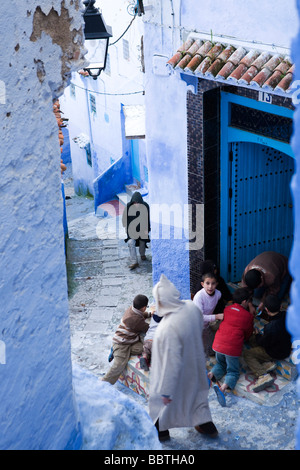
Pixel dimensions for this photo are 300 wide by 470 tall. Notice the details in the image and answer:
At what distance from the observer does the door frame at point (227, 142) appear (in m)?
7.08

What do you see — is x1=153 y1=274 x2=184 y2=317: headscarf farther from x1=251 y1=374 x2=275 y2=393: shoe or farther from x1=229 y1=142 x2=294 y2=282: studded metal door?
x1=229 y1=142 x2=294 y2=282: studded metal door

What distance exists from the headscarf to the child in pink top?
8.25 ft

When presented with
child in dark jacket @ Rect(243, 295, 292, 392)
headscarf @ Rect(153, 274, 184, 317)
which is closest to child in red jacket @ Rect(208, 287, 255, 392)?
child in dark jacket @ Rect(243, 295, 292, 392)

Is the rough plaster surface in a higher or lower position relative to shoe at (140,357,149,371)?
higher

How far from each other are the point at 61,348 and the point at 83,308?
6.34 m

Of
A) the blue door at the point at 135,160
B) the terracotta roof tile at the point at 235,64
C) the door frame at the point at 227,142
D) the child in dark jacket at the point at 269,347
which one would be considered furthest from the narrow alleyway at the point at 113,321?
the terracotta roof tile at the point at 235,64

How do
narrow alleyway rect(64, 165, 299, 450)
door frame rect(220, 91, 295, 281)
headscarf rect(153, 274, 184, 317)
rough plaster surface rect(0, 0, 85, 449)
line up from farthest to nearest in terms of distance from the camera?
door frame rect(220, 91, 295, 281) < narrow alleyway rect(64, 165, 299, 450) < headscarf rect(153, 274, 184, 317) < rough plaster surface rect(0, 0, 85, 449)

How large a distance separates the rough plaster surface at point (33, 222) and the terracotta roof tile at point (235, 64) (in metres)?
3.30

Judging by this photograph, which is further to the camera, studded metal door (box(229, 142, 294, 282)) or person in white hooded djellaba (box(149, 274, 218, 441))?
studded metal door (box(229, 142, 294, 282))

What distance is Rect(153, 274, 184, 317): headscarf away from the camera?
451 cm

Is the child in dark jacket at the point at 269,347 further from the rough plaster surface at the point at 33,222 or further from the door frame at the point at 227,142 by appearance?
the rough plaster surface at the point at 33,222

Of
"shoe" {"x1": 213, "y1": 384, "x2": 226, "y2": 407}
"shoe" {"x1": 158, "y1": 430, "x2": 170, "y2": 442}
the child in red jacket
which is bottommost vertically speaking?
"shoe" {"x1": 158, "y1": 430, "x2": 170, "y2": 442}

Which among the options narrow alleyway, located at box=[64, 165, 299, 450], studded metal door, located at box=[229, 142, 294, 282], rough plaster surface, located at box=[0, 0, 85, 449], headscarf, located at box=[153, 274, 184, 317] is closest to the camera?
rough plaster surface, located at box=[0, 0, 85, 449]
